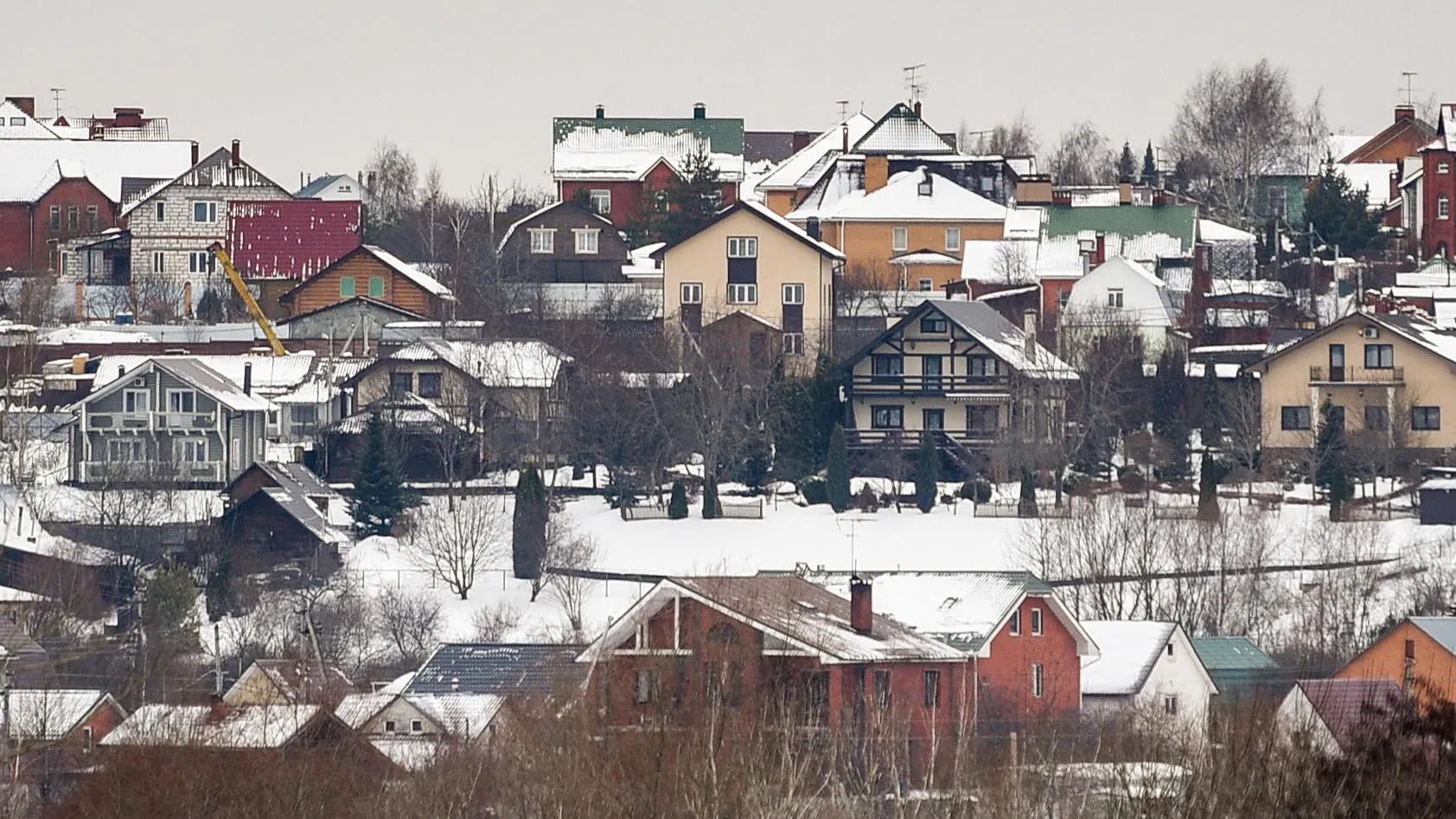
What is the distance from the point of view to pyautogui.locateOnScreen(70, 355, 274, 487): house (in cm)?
4688

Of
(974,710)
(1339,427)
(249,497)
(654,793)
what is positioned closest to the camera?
(654,793)

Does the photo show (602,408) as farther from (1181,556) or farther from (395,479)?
(1181,556)

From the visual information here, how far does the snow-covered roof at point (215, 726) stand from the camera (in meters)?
27.1

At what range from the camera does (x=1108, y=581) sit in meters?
41.0

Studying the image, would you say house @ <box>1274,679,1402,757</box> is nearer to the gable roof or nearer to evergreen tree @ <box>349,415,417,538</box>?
the gable roof

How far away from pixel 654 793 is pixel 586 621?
72.0 feet

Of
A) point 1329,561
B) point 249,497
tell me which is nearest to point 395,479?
point 249,497

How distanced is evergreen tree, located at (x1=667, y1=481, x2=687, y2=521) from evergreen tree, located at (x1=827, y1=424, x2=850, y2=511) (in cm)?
200

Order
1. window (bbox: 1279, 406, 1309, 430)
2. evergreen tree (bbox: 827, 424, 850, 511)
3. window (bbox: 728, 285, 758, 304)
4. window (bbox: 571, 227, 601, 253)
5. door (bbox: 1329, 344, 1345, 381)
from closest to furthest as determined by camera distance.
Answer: evergreen tree (bbox: 827, 424, 850, 511)
window (bbox: 1279, 406, 1309, 430)
door (bbox: 1329, 344, 1345, 381)
window (bbox: 728, 285, 758, 304)
window (bbox: 571, 227, 601, 253)

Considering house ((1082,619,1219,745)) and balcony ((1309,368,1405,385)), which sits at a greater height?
balcony ((1309,368,1405,385))

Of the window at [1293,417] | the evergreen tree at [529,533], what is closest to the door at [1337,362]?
the window at [1293,417]

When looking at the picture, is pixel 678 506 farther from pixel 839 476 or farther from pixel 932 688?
pixel 932 688

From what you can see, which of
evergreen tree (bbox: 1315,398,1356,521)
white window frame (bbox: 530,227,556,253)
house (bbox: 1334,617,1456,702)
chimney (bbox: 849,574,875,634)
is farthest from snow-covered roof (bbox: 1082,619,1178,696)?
white window frame (bbox: 530,227,556,253)

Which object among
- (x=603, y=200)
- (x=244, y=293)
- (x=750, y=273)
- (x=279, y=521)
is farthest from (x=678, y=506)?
(x=603, y=200)
